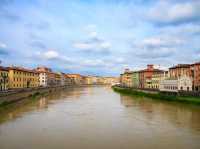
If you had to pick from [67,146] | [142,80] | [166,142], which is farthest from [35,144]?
[142,80]

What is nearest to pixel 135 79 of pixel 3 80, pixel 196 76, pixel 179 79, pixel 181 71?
pixel 181 71

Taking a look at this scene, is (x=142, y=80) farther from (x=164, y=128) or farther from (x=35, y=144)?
(x=35, y=144)

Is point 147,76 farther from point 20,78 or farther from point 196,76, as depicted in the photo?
point 20,78

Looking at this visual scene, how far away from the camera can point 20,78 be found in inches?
2616

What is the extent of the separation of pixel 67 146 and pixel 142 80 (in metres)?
71.3

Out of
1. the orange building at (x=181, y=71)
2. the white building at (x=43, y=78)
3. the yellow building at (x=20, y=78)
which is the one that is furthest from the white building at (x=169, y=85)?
the white building at (x=43, y=78)

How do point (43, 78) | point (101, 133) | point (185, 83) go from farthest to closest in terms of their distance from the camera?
point (43, 78) → point (185, 83) → point (101, 133)

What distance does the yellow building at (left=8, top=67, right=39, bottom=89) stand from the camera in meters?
60.9

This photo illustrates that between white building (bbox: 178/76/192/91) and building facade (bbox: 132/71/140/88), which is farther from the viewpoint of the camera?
building facade (bbox: 132/71/140/88)

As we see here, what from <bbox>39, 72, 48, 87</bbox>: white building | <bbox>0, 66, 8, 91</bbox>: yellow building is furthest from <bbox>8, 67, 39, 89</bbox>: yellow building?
<bbox>39, 72, 48, 87</bbox>: white building

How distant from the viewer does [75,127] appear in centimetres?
2186

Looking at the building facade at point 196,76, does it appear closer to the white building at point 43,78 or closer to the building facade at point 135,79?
the building facade at point 135,79

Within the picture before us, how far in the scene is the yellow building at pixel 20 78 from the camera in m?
60.9

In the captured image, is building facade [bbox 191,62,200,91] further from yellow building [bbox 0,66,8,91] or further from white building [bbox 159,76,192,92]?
yellow building [bbox 0,66,8,91]
